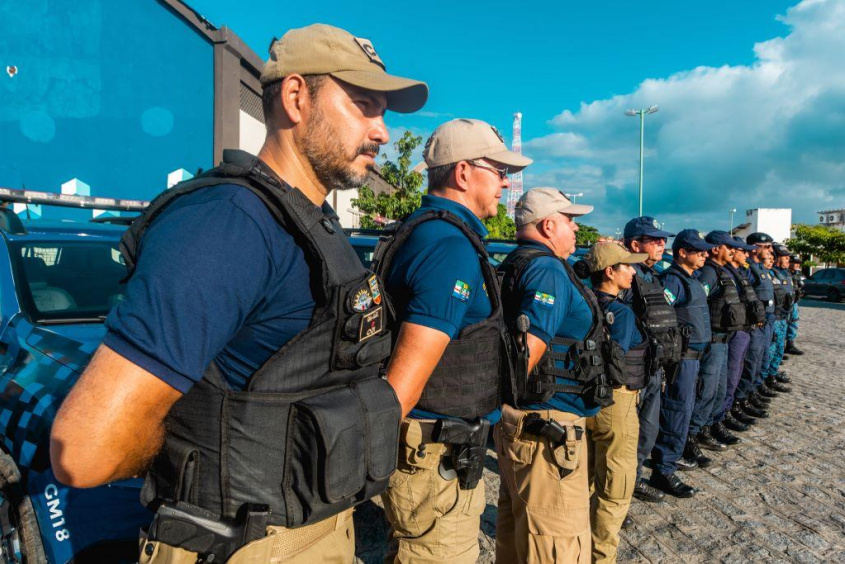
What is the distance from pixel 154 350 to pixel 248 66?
56.5ft

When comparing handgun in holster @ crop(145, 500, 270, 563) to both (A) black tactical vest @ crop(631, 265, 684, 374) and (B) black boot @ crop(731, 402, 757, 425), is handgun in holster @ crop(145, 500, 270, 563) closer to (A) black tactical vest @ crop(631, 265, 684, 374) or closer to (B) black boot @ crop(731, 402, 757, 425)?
(A) black tactical vest @ crop(631, 265, 684, 374)

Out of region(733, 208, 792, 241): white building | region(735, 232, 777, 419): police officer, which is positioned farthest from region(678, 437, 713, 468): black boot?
region(733, 208, 792, 241): white building

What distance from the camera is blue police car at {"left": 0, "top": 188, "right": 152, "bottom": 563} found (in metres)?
2.14

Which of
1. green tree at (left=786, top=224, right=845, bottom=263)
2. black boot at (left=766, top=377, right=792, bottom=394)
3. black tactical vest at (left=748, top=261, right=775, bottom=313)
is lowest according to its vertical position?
black boot at (left=766, top=377, right=792, bottom=394)

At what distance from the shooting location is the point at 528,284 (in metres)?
2.48

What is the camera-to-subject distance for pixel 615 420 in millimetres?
3271

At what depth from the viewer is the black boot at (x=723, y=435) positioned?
5.47m

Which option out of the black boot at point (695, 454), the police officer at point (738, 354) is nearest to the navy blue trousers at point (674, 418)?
the black boot at point (695, 454)

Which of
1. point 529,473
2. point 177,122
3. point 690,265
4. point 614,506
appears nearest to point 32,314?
point 529,473

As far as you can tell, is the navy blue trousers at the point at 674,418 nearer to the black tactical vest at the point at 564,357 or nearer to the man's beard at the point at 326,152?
the black tactical vest at the point at 564,357

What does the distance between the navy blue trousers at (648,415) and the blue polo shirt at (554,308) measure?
142 centimetres

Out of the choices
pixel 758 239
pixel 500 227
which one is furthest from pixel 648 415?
pixel 500 227

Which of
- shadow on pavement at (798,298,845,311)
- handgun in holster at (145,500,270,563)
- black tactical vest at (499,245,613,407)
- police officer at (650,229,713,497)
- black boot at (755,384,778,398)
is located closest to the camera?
handgun in holster at (145,500,270,563)

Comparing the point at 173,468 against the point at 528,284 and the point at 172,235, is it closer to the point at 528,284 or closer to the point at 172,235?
the point at 172,235
